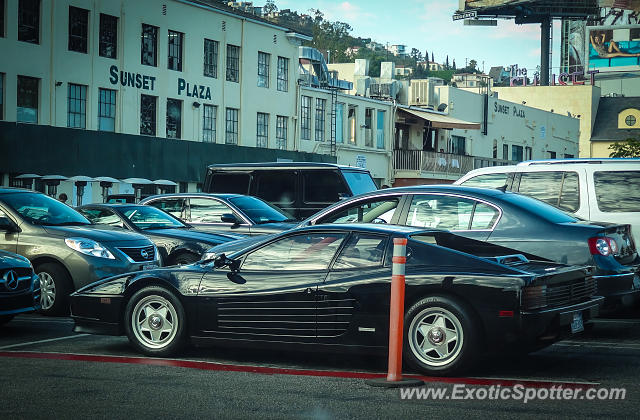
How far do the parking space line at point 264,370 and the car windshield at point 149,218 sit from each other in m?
6.59

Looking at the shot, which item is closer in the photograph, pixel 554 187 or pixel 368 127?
pixel 554 187

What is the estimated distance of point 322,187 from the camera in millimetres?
20469

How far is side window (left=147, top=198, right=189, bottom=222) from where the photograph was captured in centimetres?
1775

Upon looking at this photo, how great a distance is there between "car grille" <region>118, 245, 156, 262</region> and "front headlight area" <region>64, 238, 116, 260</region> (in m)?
0.35

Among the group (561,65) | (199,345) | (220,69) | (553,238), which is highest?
(561,65)

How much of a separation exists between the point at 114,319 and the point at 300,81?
120 feet

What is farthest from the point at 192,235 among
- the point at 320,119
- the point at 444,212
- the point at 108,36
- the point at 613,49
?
the point at 613,49

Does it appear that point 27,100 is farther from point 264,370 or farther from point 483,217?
point 264,370

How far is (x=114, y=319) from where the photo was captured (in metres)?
9.43

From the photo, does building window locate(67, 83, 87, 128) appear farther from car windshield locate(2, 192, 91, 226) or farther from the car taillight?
the car taillight

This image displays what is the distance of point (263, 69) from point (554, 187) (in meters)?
30.9

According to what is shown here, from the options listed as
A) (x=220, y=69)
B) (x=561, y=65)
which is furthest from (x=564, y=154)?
(x=220, y=69)

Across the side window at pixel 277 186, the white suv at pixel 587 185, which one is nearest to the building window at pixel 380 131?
the side window at pixel 277 186

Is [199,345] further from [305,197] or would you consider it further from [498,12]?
A: [498,12]
